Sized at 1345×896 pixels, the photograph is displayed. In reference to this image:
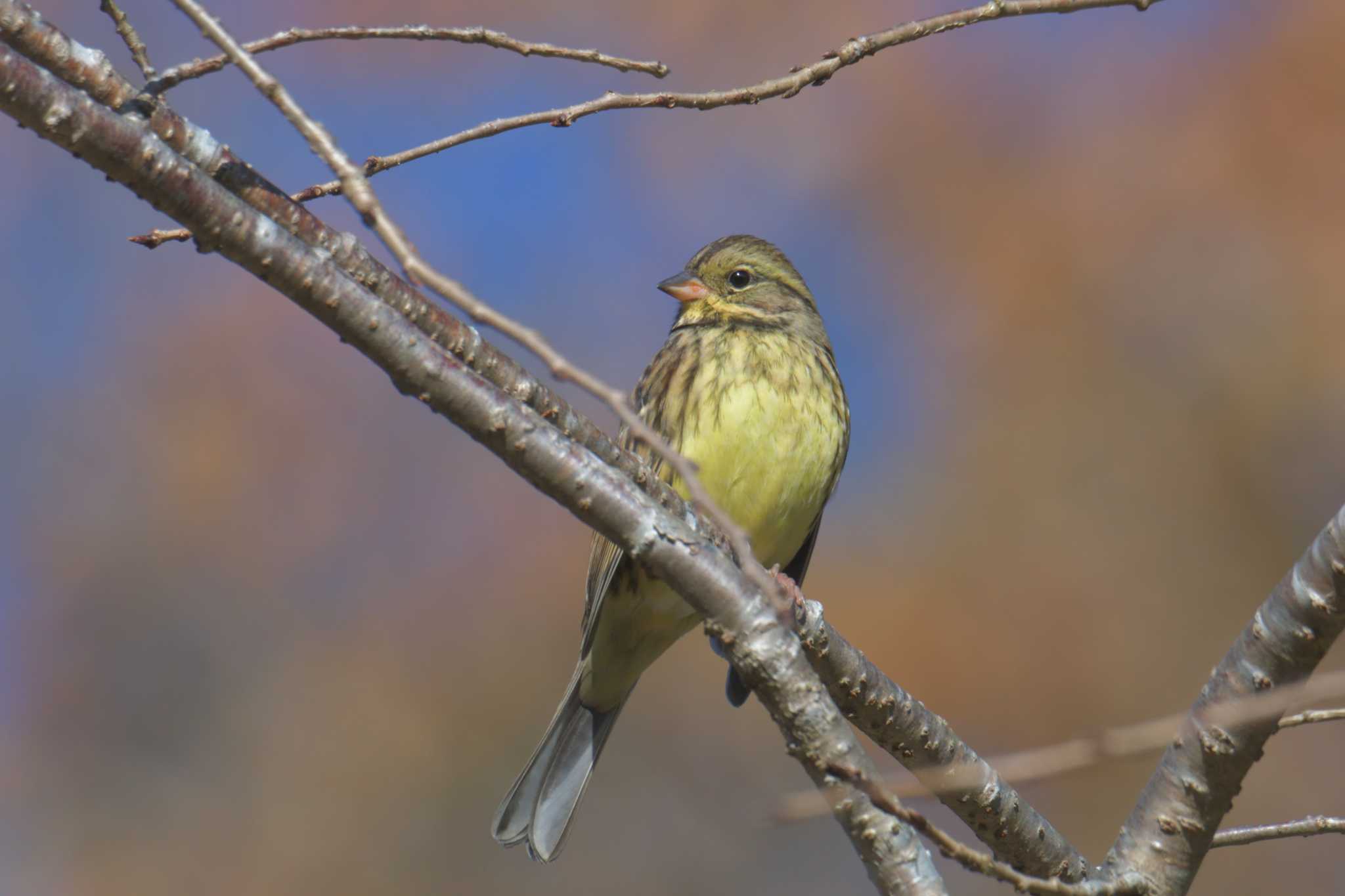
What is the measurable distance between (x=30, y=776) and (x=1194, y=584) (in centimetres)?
544

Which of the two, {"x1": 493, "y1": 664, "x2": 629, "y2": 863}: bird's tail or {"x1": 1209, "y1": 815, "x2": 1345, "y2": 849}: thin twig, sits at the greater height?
{"x1": 1209, "y1": 815, "x2": 1345, "y2": 849}: thin twig

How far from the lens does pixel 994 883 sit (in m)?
6.36

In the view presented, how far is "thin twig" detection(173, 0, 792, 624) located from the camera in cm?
192

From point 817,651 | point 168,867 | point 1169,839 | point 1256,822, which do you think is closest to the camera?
point 1169,839

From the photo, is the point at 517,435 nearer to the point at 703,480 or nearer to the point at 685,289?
the point at 703,480

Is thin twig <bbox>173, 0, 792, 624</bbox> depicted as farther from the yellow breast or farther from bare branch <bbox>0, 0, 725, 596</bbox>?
the yellow breast

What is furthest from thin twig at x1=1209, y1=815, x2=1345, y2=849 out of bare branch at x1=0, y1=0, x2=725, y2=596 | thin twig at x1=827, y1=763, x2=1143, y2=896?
bare branch at x1=0, y1=0, x2=725, y2=596

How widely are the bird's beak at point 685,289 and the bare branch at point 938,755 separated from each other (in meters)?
2.25

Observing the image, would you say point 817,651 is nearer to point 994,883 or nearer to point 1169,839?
point 1169,839

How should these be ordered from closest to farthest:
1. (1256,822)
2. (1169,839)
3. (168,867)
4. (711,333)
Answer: (1169,839), (711,333), (1256,822), (168,867)

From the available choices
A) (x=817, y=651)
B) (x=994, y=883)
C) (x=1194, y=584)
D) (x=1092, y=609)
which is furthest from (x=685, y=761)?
(x=817, y=651)

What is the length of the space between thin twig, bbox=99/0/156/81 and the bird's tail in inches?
117

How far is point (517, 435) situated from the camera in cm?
250

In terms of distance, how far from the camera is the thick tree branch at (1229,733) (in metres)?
2.75
